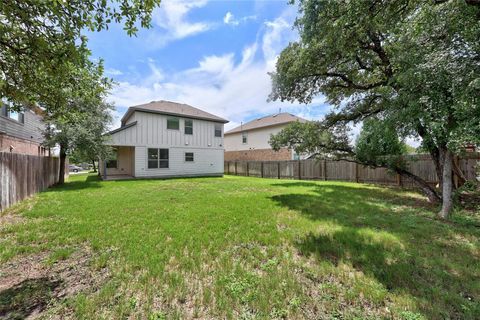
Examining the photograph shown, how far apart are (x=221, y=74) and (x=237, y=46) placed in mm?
3978

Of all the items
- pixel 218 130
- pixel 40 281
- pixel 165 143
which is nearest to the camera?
pixel 40 281

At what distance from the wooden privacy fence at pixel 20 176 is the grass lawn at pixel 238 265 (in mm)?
880

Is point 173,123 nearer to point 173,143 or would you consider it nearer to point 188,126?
point 188,126

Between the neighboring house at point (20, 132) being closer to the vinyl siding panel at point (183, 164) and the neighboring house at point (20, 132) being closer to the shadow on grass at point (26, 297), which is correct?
the vinyl siding panel at point (183, 164)

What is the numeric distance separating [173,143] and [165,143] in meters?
0.64

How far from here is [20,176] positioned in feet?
24.1

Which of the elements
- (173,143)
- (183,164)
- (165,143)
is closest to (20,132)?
(165,143)

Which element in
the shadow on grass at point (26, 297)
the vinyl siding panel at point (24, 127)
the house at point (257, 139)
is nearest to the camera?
the shadow on grass at point (26, 297)

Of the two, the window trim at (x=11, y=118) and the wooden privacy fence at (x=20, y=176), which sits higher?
the window trim at (x=11, y=118)

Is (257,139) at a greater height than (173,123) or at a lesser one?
lesser

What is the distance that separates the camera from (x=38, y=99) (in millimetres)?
4305

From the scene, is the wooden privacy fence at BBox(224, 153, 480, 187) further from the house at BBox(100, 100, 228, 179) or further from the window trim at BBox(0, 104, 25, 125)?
Answer: the window trim at BBox(0, 104, 25, 125)

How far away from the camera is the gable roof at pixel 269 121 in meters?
23.4

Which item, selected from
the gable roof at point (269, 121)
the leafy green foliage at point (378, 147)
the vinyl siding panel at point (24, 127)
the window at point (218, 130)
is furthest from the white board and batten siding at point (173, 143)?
the leafy green foliage at point (378, 147)
